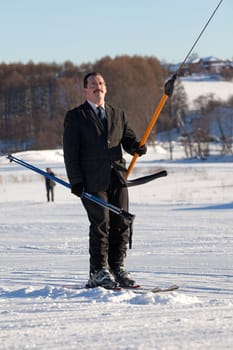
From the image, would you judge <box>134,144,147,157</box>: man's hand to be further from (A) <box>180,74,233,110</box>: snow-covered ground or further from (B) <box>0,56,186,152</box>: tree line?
(A) <box>180,74,233,110</box>: snow-covered ground

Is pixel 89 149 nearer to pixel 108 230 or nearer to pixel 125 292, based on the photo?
pixel 108 230

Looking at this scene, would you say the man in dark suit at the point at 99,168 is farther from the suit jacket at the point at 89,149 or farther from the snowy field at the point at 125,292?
the snowy field at the point at 125,292

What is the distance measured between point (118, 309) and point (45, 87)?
257 feet

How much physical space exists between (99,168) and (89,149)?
0.16 m

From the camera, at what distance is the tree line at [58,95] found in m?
71.8

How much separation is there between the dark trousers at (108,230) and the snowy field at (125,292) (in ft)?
1.41

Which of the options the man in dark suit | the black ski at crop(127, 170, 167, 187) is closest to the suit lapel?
the man in dark suit

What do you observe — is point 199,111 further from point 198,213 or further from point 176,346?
point 176,346

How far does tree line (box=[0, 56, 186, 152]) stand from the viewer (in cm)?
7175

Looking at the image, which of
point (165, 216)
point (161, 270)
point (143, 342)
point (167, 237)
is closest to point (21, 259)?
point (161, 270)

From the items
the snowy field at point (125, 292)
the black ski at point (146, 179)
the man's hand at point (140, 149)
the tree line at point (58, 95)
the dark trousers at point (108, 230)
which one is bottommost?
the snowy field at point (125, 292)

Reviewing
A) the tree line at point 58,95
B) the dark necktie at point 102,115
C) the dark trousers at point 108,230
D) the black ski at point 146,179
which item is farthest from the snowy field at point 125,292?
the tree line at point 58,95

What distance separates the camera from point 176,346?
10.6ft

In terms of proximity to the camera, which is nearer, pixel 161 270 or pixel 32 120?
pixel 161 270
